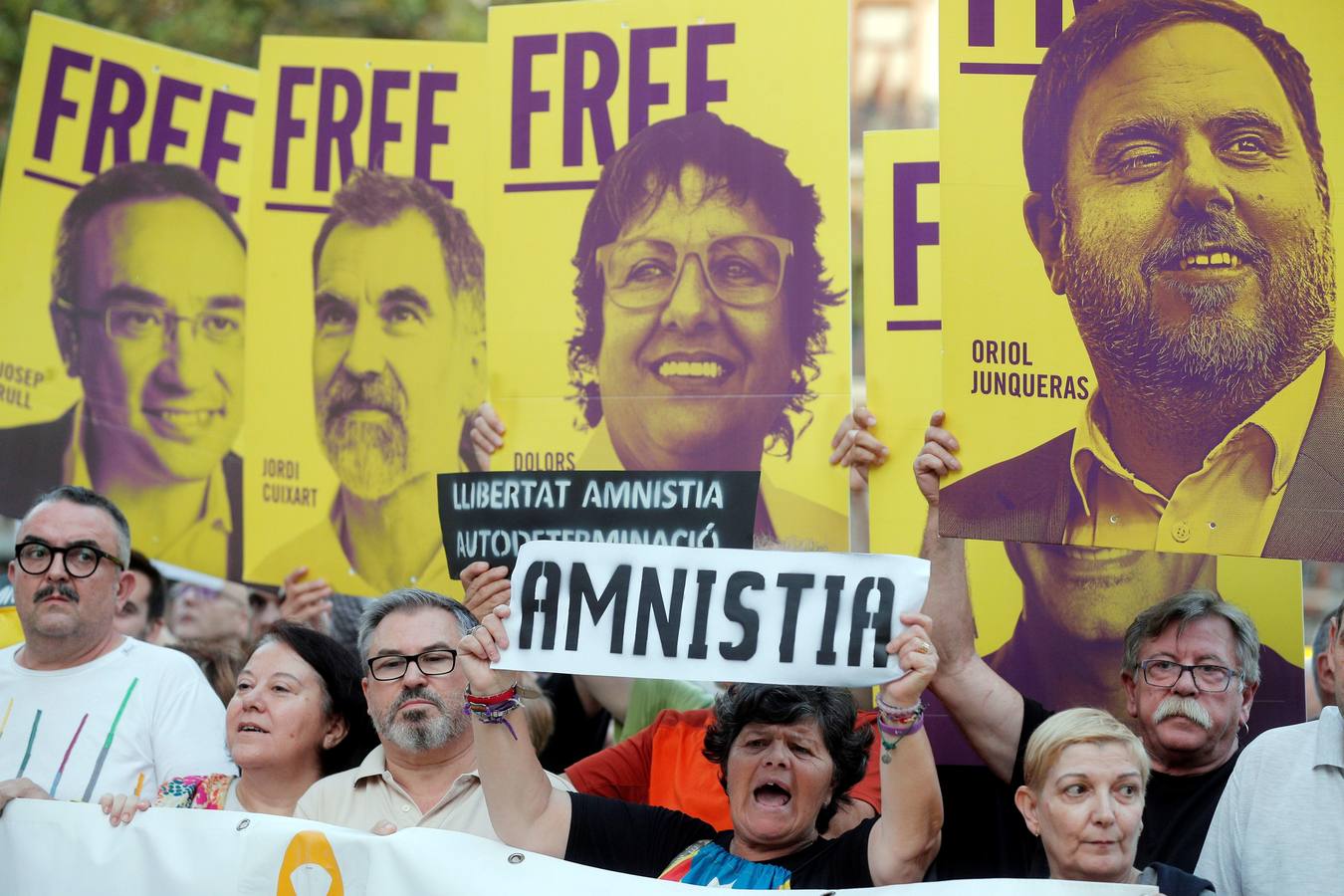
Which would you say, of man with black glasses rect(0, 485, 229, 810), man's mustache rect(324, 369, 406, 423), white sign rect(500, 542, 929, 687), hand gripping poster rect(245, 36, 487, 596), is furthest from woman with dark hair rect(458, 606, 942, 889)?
man's mustache rect(324, 369, 406, 423)

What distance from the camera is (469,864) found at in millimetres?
3365

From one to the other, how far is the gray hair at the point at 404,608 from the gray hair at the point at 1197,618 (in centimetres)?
157

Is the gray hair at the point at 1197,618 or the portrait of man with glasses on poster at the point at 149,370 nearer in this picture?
the gray hair at the point at 1197,618

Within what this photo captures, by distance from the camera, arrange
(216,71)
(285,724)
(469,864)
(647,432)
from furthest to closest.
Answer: (216,71) → (647,432) → (285,724) → (469,864)

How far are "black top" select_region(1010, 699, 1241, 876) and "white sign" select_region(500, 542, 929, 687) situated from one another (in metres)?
0.74

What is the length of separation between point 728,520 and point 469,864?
0.93 metres

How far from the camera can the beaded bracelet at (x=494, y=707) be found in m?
3.42

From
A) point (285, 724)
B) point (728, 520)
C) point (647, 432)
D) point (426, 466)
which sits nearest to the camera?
point (728, 520)

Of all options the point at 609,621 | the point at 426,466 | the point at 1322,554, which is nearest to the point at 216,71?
the point at 426,466

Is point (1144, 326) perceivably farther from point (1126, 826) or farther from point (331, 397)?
point (331, 397)

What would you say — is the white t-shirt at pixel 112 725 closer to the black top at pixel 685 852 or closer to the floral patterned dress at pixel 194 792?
the floral patterned dress at pixel 194 792

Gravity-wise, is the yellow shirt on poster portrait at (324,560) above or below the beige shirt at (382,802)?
above

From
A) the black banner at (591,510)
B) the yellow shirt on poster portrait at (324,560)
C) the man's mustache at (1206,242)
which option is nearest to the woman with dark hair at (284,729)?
the black banner at (591,510)

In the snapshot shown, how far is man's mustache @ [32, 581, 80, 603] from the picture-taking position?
163 inches
